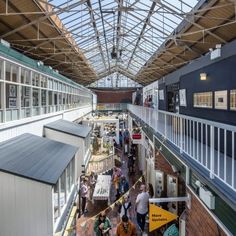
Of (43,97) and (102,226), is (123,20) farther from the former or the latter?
(102,226)

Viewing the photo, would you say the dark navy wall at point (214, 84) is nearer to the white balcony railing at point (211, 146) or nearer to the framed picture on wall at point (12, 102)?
the white balcony railing at point (211, 146)

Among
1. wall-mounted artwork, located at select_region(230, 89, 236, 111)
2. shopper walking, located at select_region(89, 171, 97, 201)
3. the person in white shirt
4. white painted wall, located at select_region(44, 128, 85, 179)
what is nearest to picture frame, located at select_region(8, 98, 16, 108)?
white painted wall, located at select_region(44, 128, 85, 179)

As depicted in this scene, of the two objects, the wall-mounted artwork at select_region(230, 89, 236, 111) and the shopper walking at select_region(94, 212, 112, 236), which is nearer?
the wall-mounted artwork at select_region(230, 89, 236, 111)

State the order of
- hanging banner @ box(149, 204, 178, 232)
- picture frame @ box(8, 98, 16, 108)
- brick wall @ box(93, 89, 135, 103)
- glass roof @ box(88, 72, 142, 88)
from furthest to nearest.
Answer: brick wall @ box(93, 89, 135, 103) → glass roof @ box(88, 72, 142, 88) → picture frame @ box(8, 98, 16, 108) → hanging banner @ box(149, 204, 178, 232)

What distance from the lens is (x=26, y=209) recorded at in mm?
5477

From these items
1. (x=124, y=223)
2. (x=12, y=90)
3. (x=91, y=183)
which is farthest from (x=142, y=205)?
(x=91, y=183)

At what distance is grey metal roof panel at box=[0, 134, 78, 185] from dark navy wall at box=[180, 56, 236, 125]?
372 cm

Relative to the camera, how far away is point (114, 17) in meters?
15.9

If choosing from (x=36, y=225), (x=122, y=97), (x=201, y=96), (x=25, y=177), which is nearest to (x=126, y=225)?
(x=36, y=225)

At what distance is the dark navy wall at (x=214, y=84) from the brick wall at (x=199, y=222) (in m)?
2.09

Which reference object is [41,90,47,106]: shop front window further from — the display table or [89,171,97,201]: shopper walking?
[89,171,97,201]: shopper walking

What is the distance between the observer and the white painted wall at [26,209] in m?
5.47

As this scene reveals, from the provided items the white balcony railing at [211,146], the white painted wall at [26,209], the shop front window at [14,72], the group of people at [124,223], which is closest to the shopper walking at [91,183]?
the group of people at [124,223]

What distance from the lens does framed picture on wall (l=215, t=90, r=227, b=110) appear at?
703 centimetres
